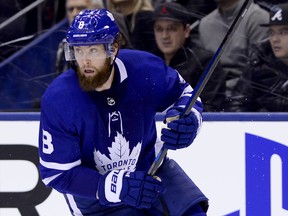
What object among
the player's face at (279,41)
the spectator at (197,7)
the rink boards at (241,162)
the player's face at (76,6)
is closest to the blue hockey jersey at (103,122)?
the rink boards at (241,162)

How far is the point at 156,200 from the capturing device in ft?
10.5

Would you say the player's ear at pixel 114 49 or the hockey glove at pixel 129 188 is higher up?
the player's ear at pixel 114 49

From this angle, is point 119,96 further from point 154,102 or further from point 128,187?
point 128,187

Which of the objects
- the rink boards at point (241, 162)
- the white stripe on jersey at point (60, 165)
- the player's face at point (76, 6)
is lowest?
the rink boards at point (241, 162)

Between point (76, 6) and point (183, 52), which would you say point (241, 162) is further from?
point (76, 6)

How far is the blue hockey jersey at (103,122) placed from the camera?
3.05 metres

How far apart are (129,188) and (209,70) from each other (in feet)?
1.59

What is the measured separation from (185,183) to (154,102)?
32cm

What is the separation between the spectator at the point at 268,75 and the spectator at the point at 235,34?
4 cm

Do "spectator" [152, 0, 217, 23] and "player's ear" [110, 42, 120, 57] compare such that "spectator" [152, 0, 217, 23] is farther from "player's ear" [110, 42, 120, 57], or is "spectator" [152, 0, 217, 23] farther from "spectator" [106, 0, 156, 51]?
"player's ear" [110, 42, 120, 57]

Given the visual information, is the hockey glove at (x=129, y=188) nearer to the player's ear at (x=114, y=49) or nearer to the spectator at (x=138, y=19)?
the player's ear at (x=114, y=49)

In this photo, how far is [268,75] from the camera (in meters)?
4.12

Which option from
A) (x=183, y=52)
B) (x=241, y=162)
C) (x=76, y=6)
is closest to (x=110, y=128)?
(x=241, y=162)

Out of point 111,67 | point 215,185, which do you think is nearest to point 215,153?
point 215,185
